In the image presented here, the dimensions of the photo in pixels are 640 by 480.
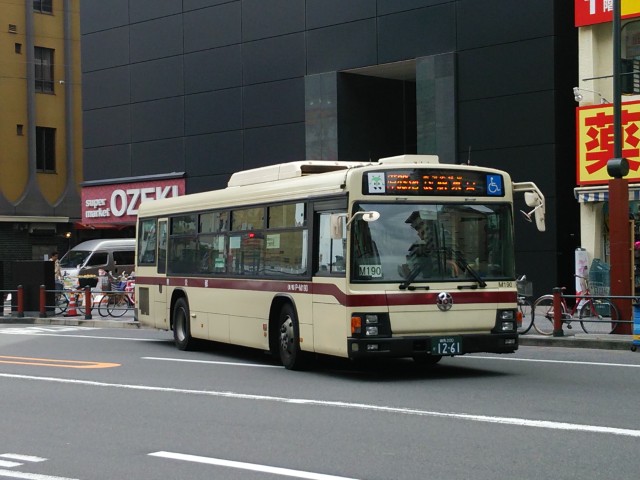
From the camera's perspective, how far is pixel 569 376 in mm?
14484

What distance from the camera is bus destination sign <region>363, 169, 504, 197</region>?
1424cm

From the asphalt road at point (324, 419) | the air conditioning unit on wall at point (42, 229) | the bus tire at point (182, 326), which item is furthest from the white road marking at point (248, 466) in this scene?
the air conditioning unit on wall at point (42, 229)

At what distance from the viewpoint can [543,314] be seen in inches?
821

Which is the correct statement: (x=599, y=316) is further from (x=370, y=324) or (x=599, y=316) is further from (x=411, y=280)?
(x=370, y=324)

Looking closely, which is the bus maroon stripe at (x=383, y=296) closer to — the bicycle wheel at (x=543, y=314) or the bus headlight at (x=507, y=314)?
the bus headlight at (x=507, y=314)

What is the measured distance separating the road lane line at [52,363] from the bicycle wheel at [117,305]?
11.3 metres

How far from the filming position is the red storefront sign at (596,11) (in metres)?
26.2

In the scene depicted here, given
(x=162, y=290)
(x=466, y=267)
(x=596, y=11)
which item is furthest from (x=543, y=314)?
(x=596, y=11)

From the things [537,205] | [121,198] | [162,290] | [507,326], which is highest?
[121,198]

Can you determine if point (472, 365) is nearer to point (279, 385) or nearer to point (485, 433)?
point (279, 385)

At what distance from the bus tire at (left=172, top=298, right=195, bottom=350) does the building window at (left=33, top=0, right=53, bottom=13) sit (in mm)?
35690

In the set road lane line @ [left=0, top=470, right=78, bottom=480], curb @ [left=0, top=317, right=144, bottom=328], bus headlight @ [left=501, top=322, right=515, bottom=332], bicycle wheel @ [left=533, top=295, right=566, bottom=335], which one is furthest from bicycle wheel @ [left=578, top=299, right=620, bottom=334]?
road lane line @ [left=0, top=470, right=78, bottom=480]

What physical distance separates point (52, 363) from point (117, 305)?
13.3m

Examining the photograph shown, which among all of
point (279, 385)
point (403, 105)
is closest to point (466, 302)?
point (279, 385)
